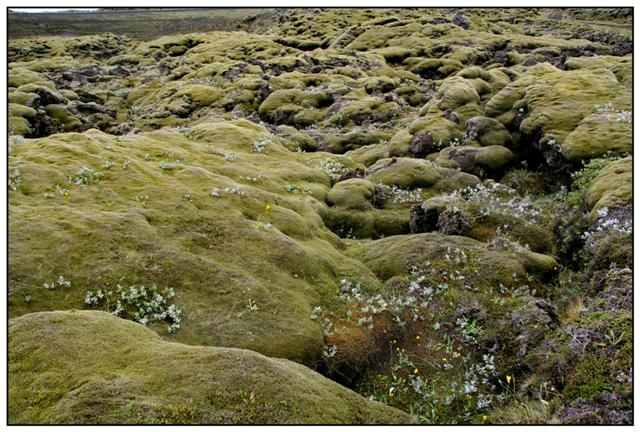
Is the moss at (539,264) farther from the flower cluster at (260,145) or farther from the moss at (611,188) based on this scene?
the flower cluster at (260,145)

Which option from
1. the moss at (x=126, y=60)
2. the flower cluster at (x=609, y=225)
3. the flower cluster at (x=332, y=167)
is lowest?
the moss at (x=126, y=60)

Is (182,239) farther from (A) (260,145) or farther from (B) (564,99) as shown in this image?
(B) (564,99)

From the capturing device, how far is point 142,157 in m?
22.6

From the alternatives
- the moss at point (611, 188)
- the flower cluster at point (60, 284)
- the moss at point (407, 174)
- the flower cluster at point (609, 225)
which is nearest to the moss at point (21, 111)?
the moss at point (407, 174)

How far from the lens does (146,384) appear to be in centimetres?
866

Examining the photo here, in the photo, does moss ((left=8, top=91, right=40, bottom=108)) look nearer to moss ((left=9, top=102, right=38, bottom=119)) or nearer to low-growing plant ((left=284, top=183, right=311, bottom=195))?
moss ((left=9, top=102, right=38, bottom=119))

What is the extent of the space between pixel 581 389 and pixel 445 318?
5249mm

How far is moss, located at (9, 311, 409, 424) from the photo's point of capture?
8.14 metres

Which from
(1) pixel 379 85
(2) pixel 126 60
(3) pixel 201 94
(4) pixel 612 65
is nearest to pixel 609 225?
(4) pixel 612 65

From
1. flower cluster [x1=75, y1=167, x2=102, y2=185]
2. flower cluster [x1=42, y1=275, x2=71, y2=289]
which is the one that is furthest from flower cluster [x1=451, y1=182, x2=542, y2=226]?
flower cluster [x1=42, y1=275, x2=71, y2=289]

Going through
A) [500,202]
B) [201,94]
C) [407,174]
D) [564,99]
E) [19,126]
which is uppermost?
[564,99]

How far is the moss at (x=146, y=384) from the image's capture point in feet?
26.7

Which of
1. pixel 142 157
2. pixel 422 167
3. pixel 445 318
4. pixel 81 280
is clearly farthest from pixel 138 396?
pixel 422 167

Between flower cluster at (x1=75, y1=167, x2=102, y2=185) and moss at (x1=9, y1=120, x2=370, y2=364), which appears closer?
moss at (x1=9, y1=120, x2=370, y2=364)
